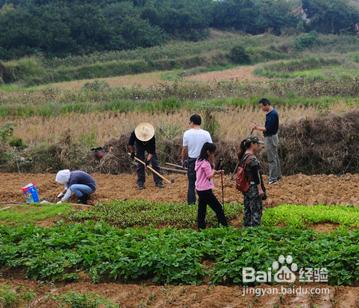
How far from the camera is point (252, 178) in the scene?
9.44m

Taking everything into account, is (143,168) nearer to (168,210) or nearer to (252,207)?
(168,210)

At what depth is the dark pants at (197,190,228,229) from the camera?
9867mm

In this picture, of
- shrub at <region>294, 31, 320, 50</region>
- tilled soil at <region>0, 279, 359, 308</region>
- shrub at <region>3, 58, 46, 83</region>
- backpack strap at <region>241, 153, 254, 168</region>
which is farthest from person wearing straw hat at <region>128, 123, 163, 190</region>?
shrub at <region>294, 31, 320, 50</region>

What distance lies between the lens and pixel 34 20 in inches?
1911

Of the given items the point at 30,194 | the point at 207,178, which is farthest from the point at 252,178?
the point at 30,194

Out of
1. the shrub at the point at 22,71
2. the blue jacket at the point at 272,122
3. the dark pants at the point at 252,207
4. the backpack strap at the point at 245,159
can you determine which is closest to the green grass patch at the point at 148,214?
the dark pants at the point at 252,207

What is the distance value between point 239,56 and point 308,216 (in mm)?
39652

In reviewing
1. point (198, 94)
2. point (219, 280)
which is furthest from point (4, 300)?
point (198, 94)

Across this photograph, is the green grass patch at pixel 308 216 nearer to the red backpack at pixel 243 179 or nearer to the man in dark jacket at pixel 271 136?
the red backpack at pixel 243 179

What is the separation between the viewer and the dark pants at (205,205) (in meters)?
9.87

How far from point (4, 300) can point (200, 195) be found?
137 inches

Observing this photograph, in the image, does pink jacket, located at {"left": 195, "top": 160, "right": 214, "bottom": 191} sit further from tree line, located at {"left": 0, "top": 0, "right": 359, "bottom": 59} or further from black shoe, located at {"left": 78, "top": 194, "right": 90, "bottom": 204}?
tree line, located at {"left": 0, "top": 0, "right": 359, "bottom": 59}

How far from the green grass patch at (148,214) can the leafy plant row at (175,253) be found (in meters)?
1.20

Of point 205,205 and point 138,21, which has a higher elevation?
point 138,21
